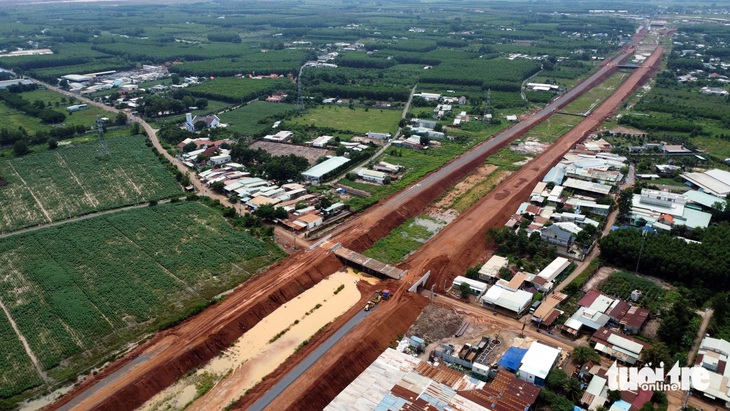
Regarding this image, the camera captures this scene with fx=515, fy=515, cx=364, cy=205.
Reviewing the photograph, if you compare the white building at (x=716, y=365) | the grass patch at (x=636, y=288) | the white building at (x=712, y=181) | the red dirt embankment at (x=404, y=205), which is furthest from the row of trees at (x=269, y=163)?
the white building at (x=712, y=181)

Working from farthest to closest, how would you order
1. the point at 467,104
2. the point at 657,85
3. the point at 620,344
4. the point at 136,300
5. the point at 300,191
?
the point at 657,85 → the point at 467,104 → the point at 300,191 → the point at 136,300 → the point at 620,344

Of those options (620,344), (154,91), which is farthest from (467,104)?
(620,344)

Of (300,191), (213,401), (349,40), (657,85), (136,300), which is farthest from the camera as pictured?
(349,40)

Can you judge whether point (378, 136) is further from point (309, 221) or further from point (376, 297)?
point (376, 297)

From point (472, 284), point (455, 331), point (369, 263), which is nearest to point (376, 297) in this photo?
point (369, 263)

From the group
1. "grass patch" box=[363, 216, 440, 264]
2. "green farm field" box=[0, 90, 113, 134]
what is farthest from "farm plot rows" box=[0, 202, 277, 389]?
"green farm field" box=[0, 90, 113, 134]

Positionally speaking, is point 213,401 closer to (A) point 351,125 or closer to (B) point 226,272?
(B) point 226,272
